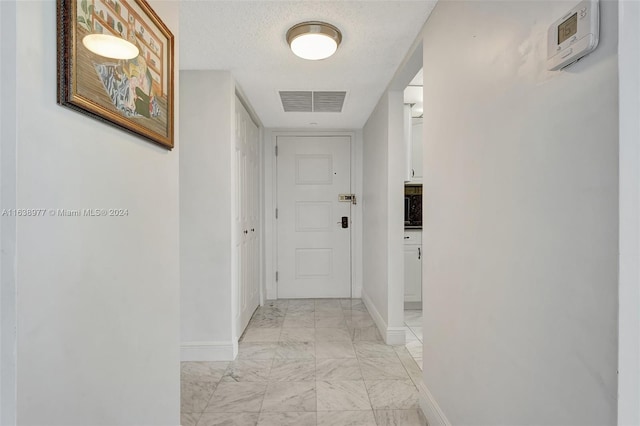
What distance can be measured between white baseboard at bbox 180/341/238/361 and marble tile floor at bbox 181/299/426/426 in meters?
0.05

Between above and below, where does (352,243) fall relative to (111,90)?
below

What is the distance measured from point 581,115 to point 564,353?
0.57 meters

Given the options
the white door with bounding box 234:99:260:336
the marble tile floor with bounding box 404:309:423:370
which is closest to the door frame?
the white door with bounding box 234:99:260:336

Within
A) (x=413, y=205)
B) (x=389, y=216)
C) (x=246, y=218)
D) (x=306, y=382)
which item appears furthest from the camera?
(x=413, y=205)

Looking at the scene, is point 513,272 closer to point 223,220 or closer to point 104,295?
point 104,295

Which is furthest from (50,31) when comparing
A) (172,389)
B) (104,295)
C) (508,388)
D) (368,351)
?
(368,351)

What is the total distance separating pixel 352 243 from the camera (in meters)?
4.30

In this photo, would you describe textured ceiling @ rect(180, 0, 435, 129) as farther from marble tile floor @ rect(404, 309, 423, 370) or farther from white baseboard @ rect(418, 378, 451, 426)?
marble tile floor @ rect(404, 309, 423, 370)

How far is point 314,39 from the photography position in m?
1.85

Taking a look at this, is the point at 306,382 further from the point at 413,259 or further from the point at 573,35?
the point at 573,35

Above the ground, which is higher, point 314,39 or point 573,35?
point 314,39

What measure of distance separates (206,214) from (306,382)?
139 cm

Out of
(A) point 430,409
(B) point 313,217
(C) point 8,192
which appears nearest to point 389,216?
(A) point 430,409

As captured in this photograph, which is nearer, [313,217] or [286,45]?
[286,45]
